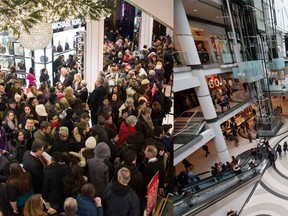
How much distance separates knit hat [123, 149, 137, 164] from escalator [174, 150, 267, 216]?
0.82 meters

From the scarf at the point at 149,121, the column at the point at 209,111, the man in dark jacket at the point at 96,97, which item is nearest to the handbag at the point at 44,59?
the man in dark jacket at the point at 96,97

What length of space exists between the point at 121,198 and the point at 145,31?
33.3 inches

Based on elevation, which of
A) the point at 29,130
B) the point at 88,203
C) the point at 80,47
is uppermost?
the point at 80,47

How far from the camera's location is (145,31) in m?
1.68

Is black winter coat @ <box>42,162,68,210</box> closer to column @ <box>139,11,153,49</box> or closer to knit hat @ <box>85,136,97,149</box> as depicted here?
knit hat @ <box>85,136,97,149</box>

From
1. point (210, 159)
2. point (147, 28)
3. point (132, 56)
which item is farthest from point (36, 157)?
point (210, 159)

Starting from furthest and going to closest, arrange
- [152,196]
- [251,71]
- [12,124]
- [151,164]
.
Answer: [12,124]
[151,164]
[152,196]
[251,71]

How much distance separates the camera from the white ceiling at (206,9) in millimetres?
691

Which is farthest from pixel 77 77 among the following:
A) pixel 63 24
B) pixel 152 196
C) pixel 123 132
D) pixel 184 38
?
pixel 184 38

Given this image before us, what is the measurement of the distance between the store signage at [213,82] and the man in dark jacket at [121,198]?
0.83 meters

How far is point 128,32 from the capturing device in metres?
1.75

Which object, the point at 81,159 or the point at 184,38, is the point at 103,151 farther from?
the point at 184,38

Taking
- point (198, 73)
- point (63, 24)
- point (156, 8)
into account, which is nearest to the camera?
point (198, 73)

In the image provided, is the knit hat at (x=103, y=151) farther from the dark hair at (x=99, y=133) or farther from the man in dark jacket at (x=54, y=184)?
Answer: the man in dark jacket at (x=54, y=184)
